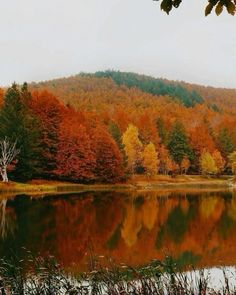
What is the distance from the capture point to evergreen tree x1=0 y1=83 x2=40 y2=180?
58.9 metres

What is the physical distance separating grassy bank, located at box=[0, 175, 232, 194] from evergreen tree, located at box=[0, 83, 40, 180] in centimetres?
197

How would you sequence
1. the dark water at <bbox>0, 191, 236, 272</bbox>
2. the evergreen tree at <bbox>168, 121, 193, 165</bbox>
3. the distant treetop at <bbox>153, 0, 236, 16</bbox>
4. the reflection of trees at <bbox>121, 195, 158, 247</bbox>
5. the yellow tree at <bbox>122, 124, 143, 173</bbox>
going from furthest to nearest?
the evergreen tree at <bbox>168, 121, 193, 165</bbox>, the yellow tree at <bbox>122, 124, 143, 173</bbox>, the reflection of trees at <bbox>121, 195, 158, 247</bbox>, the dark water at <bbox>0, 191, 236, 272</bbox>, the distant treetop at <bbox>153, 0, 236, 16</bbox>

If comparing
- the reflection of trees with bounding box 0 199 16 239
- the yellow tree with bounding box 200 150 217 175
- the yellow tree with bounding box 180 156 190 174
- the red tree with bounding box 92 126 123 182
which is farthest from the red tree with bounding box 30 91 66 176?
the yellow tree with bounding box 200 150 217 175

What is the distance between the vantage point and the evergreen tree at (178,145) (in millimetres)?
95075

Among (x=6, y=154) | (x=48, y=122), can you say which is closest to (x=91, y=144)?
(x=48, y=122)

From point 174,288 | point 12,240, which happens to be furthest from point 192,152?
point 174,288

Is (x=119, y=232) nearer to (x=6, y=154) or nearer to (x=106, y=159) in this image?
(x=6, y=154)

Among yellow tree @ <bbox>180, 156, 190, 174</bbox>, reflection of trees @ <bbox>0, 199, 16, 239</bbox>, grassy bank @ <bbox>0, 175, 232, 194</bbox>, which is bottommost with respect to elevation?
grassy bank @ <bbox>0, 175, 232, 194</bbox>

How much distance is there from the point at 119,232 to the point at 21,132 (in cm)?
3709

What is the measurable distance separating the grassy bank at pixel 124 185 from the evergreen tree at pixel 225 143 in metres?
9.40

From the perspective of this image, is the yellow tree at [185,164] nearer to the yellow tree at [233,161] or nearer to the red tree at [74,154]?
the yellow tree at [233,161]

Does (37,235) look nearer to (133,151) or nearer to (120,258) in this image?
(120,258)

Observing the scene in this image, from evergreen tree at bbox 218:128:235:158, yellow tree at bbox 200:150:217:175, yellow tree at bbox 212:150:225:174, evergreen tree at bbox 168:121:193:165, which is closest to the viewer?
yellow tree at bbox 200:150:217:175

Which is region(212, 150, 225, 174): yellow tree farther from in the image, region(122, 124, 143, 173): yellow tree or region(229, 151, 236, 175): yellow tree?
region(122, 124, 143, 173): yellow tree
